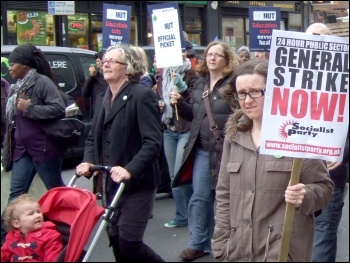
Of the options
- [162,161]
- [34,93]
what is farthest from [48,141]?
[162,161]

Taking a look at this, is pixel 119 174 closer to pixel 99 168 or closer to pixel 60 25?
pixel 99 168

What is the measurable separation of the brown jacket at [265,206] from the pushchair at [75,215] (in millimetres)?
850

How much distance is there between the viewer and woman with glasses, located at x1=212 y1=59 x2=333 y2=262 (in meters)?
3.55

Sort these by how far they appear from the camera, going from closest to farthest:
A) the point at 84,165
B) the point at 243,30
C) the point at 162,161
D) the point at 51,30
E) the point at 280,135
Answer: the point at 280,135
the point at 84,165
the point at 162,161
the point at 51,30
the point at 243,30

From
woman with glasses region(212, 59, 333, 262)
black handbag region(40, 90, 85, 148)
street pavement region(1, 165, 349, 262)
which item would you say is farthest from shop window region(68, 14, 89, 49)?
woman with glasses region(212, 59, 333, 262)

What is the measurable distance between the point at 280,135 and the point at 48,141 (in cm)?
336

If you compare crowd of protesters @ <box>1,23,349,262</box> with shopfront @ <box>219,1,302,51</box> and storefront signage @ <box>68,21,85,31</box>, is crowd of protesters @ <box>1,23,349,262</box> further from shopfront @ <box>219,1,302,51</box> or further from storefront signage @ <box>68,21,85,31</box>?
shopfront @ <box>219,1,302,51</box>

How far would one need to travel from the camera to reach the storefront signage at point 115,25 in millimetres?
10141

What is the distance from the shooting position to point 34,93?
20.6 feet

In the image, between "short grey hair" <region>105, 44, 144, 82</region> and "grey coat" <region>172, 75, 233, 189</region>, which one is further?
"grey coat" <region>172, 75, 233, 189</region>

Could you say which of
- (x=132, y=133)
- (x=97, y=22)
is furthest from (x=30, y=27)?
(x=132, y=133)

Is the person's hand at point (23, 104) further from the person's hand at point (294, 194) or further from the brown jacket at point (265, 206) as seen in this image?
the person's hand at point (294, 194)

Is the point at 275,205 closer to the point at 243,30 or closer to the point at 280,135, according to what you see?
the point at 280,135

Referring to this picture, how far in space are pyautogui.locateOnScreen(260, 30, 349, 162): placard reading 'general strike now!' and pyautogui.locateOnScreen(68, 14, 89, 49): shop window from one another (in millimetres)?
17675
